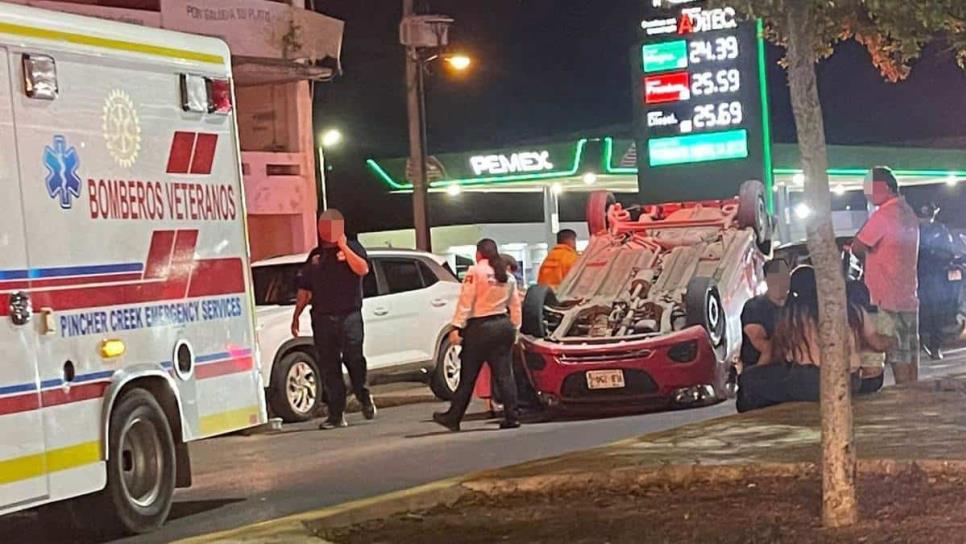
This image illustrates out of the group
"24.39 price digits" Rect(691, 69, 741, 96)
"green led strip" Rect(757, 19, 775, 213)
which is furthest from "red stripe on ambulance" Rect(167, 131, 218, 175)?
"green led strip" Rect(757, 19, 775, 213)

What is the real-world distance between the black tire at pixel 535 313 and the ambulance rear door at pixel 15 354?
6953 mm

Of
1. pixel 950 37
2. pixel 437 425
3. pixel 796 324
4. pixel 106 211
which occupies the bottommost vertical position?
pixel 437 425

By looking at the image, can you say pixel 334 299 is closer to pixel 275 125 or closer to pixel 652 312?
pixel 652 312

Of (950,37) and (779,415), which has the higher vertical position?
(950,37)

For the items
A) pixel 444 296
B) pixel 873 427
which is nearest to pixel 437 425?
pixel 444 296

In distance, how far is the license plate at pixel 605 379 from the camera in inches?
563

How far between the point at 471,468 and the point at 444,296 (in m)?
6.49

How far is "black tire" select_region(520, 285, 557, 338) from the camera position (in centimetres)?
1468

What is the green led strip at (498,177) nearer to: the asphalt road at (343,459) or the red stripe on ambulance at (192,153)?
the asphalt road at (343,459)

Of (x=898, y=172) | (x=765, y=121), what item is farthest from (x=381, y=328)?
(x=898, y=172)

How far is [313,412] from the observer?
16422 millimetres

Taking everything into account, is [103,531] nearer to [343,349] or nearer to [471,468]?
[471,468]

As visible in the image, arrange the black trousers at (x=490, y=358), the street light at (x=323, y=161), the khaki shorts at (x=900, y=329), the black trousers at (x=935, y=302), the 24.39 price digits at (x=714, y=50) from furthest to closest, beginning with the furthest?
the street light at (x=323, y=161) → the 24.39 price digits at (x=714, y=50) → the black trousers at (x=935, y=302) → the black trousers at (x=490, y=358) → the khaki shorts at (x=900, y=329)

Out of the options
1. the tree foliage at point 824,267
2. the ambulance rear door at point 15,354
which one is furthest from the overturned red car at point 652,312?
the tree foliage at point 824,267
